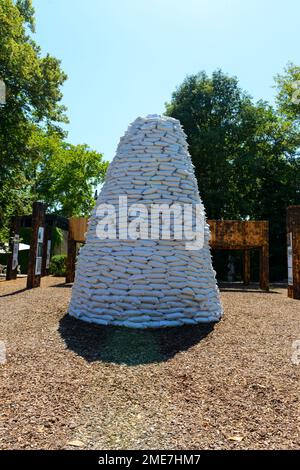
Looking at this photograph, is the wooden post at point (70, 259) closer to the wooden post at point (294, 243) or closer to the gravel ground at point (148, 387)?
the gravel ground at point (148, 387)

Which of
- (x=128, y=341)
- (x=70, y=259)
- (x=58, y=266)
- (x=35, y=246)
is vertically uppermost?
(x=35, y=246)

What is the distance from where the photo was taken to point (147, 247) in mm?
5773

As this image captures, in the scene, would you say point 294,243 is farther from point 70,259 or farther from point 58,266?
point 58,266

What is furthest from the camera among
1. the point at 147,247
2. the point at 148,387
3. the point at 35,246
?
the point at 35,246

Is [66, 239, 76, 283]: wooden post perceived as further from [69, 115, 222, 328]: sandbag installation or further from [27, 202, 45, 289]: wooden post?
[69, 115, 222, 328]: sandbag installation

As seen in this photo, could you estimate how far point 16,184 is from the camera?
1441cm

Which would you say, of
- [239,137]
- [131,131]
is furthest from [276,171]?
[131,131]

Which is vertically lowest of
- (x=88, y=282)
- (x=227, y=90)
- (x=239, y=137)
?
(x=88, y=282)

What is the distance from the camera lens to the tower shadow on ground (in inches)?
176

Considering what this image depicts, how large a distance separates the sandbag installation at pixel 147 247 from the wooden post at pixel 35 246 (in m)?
5.56

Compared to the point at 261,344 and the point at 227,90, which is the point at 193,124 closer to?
the point at 227,90

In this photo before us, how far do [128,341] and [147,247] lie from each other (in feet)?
5.09

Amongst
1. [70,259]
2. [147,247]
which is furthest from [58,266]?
[147,247]
